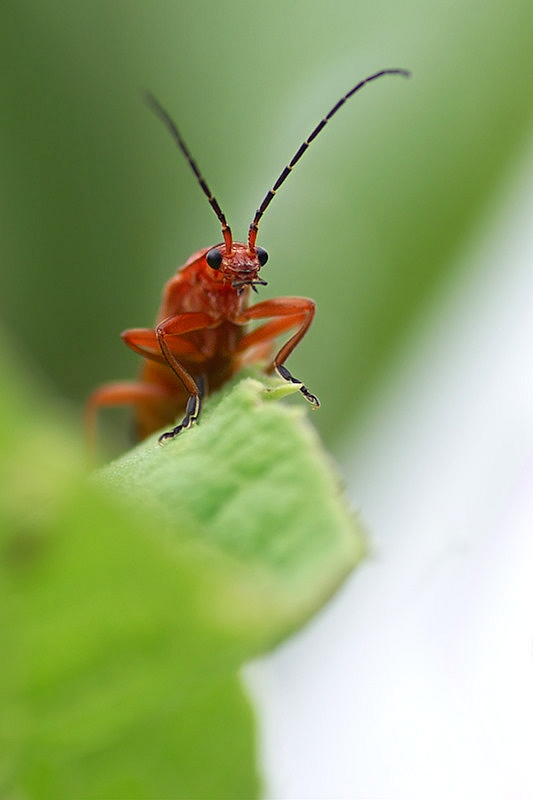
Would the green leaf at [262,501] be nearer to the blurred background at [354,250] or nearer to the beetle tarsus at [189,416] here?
the beetle tarsus at [189,416]

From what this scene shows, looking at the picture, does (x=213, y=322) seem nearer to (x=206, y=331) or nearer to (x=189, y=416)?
(x=206, y=331)

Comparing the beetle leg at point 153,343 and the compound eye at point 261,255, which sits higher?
the compound eye at point 261,255

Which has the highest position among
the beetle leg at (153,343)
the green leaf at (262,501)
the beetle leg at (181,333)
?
the green leaf at (262,501)

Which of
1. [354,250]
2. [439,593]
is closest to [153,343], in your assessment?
[354,250]

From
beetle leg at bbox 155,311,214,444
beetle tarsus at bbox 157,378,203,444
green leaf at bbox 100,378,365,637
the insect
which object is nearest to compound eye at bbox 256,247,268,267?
the insect

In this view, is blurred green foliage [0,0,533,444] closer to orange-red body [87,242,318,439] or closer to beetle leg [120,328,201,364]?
orange-red body [87,242,318,439]

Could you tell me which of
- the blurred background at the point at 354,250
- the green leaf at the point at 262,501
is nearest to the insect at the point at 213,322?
the blurred background at the point at 354,250
